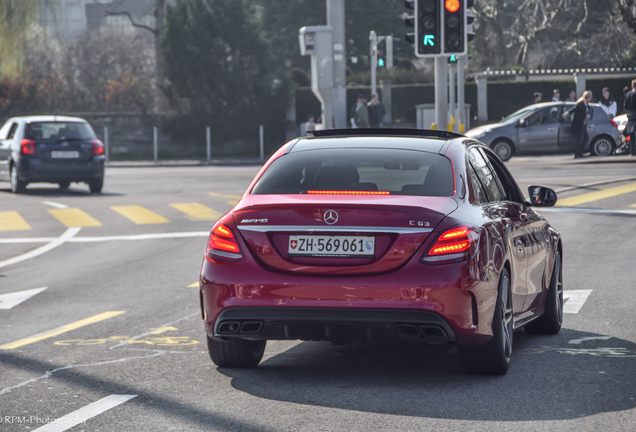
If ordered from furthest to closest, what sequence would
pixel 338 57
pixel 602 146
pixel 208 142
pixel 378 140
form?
pixel 208 142 → pixel 602 146 → pixel 338 57 → pixel 378 140

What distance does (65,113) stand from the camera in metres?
46.2

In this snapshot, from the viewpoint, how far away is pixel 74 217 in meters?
17.2

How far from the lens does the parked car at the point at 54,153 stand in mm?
22172

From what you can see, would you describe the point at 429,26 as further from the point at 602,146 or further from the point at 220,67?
the point at 220,67

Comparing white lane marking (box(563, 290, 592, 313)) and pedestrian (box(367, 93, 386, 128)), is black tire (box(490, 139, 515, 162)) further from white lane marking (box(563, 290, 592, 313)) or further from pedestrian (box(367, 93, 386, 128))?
white lane marking (box(563, 290, 592, 313))

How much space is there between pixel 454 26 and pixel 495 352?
1149 centimetres

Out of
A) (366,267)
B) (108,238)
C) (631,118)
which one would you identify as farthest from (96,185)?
(366,267)

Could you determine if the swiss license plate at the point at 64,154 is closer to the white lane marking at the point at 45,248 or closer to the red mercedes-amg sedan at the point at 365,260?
the white lane marking at the point at 45,248

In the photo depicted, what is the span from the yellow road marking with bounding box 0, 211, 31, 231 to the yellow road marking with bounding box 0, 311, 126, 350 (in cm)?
772

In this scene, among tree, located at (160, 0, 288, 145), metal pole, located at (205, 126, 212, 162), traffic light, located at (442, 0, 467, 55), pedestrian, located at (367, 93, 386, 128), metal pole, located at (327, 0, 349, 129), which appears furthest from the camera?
tree, located at (160, 0, 288, 145)

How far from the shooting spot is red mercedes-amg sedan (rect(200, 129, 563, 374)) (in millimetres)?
5414

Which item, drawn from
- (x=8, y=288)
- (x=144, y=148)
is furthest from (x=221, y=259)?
(x=144, y=148)

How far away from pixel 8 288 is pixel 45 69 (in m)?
53.9

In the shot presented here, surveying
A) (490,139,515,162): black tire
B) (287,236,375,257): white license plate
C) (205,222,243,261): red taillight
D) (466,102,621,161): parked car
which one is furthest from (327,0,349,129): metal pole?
(287,236,375,257): white license plate
